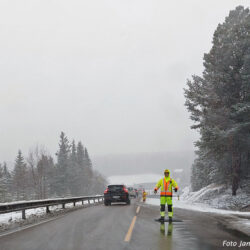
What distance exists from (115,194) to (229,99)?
38.5 feet

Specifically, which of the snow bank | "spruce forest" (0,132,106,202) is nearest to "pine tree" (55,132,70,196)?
"spruce forest" (0,132,106,202)

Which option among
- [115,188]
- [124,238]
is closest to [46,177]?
[115,188]

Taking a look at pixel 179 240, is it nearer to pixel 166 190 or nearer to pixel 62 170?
pixel 166 190

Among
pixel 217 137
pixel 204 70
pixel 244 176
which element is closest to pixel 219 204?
pixel 244 176

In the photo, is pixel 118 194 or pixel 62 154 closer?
pixel 118 194

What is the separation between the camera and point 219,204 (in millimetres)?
24516

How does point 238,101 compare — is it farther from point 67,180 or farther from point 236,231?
point 67,180

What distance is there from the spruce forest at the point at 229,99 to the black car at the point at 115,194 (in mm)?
7429

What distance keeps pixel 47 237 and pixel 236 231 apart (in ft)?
17.5

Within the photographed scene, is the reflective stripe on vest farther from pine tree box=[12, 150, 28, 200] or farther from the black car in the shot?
pine tree box=[12, 150, 28, 200]

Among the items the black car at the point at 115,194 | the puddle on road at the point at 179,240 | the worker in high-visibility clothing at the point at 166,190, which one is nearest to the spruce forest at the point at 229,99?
the black car at the point at 115,194

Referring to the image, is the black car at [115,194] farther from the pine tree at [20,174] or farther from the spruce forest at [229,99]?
the pine tree at [20,174]

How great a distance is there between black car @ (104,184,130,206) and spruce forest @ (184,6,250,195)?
24.4 ft

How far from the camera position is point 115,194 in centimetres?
2303
